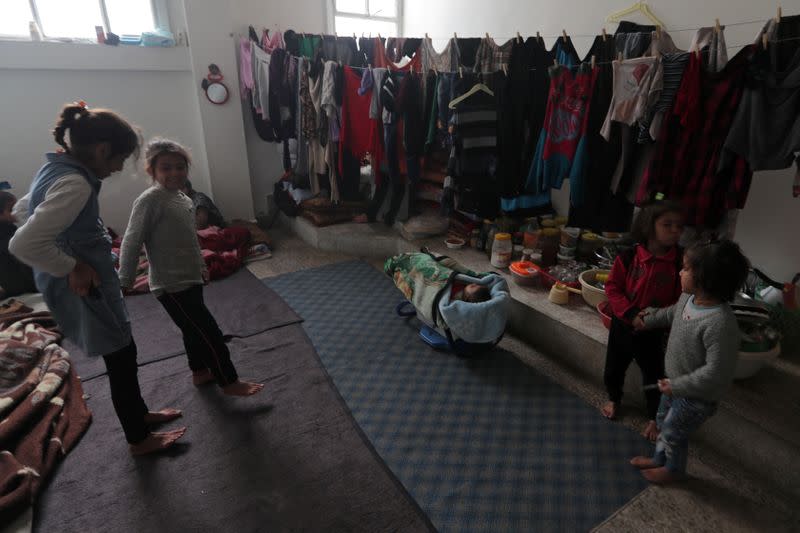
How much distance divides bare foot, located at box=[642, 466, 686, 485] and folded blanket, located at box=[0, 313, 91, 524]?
2.09 metres

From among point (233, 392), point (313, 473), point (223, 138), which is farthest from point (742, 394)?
point (223, 138)

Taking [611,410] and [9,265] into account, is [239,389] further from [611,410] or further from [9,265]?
[9,265]

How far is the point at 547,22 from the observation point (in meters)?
3.05

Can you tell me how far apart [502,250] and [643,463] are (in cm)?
148

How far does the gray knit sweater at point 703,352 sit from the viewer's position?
4.16 feet

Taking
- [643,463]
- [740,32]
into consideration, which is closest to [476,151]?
[740,32]

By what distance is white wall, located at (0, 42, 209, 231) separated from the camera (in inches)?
127

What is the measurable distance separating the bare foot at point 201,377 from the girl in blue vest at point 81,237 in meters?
0.58

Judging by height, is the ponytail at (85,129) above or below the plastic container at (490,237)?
A: above

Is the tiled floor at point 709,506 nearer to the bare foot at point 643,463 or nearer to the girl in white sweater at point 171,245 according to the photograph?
the bare foot at point 643,463

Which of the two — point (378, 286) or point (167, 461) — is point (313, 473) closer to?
point (167, 461)

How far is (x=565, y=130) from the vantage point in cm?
246

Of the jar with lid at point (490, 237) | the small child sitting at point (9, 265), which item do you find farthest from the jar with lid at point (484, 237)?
the small child sitting at point (9, 265)

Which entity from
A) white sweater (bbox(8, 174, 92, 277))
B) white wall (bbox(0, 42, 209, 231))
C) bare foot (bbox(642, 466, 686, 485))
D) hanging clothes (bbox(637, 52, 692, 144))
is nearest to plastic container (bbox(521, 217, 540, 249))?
hanging clothes (bbox(637, 52, 692, 144))
